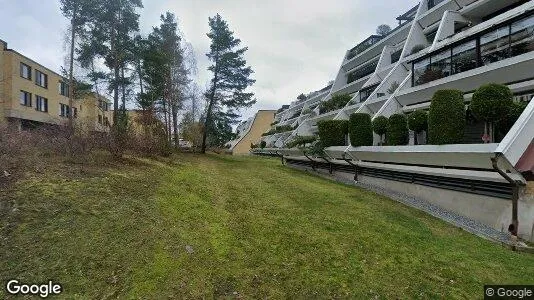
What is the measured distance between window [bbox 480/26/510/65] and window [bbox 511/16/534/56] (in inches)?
9.9

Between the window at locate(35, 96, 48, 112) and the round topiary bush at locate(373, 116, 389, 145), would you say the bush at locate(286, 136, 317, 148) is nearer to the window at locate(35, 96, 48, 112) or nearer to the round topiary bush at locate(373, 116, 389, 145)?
the round topiary bush at locate(373, 116, 389, 145)

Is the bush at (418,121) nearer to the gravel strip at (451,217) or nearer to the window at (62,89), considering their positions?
the gravel strip at (451,217)

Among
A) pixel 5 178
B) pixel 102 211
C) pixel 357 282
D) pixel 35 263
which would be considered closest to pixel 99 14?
pixel 5 178

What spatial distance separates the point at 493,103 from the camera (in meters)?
11.0

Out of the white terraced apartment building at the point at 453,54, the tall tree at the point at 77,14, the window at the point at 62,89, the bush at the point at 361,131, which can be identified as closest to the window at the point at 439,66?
the white terraced apartment building at the point at 453,54

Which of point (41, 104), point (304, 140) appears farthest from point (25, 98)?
point (304, 140)

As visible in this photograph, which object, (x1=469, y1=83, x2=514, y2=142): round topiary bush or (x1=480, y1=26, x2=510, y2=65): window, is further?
(x1=480, y1=26, x2=510, y2=65): window

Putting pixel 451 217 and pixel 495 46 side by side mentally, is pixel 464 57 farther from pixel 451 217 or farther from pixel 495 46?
pixel 451 217

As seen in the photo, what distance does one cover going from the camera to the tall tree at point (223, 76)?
34.3 metres

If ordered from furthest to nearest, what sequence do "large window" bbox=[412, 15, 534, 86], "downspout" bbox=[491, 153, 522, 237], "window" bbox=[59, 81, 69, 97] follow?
1. "window" bbox=[59, 81, 69, 97]
2. "large window" bbox=[412, 15, 534, 86]
3. "downspout" bbox=[491, 153, 522, 237]

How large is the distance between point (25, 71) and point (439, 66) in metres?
38.8

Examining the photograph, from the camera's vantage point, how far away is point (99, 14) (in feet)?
89.6

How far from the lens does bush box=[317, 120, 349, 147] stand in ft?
74.3

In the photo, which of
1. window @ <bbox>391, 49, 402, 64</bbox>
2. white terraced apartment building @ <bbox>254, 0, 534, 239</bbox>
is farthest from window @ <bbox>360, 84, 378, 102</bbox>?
window @ <bbox>391, 49, 402, 64</bbox>
